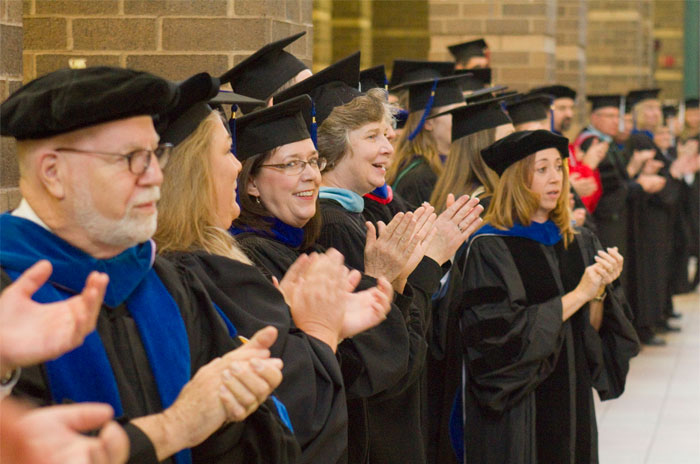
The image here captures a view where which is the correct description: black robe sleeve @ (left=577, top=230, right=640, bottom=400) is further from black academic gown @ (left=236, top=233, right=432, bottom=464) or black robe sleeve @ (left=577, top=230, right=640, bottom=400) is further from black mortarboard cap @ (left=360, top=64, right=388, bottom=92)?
black academic gown @ (left=236, top=233, right=432, bottom=464)

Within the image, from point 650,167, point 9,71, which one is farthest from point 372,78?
point 650,167

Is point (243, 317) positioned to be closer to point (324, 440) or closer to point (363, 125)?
point (324, 440)

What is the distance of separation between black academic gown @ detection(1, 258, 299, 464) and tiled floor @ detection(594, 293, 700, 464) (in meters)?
4.76

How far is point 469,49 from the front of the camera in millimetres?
9633

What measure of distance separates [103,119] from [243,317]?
75 centimetres

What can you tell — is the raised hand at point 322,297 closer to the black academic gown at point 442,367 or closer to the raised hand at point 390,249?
the raised hand at point 390,249

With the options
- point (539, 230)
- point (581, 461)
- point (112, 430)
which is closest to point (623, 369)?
point (581, 461)

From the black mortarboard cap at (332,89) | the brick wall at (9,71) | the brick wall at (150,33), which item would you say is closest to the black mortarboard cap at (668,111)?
the brick wall at (150,33)

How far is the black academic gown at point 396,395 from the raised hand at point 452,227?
0.30 ft

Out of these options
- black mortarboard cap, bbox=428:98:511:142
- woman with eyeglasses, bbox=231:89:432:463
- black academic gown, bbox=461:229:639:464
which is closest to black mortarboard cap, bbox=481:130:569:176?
black academic gown, bbox=461:229:639:464

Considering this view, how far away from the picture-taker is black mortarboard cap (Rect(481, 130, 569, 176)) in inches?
201

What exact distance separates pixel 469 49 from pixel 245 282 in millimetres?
7070

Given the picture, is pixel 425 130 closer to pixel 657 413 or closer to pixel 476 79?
pixel 476 79

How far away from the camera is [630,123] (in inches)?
486
